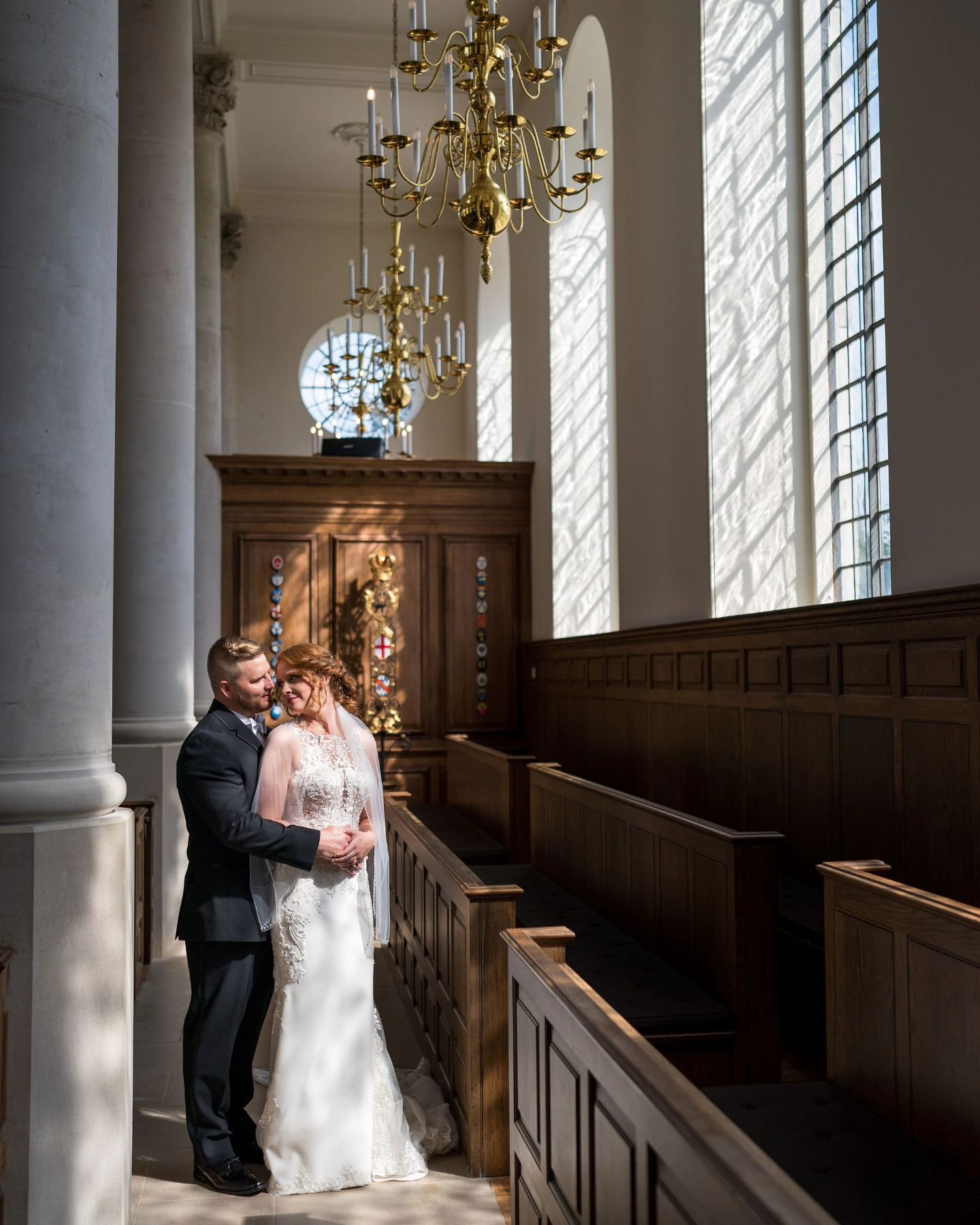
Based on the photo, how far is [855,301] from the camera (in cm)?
698

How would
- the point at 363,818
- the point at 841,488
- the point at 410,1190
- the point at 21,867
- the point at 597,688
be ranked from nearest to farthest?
1. the point at 21,867
2. the point at 410,1190
3. the point at 363,818
4. the point at 841,488
5. the point at 597,688

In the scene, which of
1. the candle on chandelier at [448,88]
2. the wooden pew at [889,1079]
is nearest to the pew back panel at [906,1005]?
the wooden pew at [889,1079]

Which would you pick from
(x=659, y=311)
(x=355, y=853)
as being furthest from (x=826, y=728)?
(x=659, y=311)

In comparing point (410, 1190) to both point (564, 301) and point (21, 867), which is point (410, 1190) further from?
point (564, 301)

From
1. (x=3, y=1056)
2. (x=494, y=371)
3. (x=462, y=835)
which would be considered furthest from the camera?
(x=494, y=371)

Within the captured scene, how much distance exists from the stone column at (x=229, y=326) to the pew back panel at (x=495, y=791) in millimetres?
8501

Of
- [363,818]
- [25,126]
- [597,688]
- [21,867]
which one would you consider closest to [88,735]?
[21,867]

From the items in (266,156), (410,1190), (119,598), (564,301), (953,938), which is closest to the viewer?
(953,938)

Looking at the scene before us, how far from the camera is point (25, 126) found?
11.2ft

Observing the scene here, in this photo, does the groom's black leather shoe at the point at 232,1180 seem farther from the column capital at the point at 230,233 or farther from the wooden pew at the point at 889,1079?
the column capital at the point at 230,233

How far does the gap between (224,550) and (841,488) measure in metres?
7.10

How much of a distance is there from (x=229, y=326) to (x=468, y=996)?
48.2 ft

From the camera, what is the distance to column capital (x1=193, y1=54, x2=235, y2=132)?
43.4 ft

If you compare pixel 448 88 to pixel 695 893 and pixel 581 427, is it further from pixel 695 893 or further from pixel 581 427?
pixel 581 427
